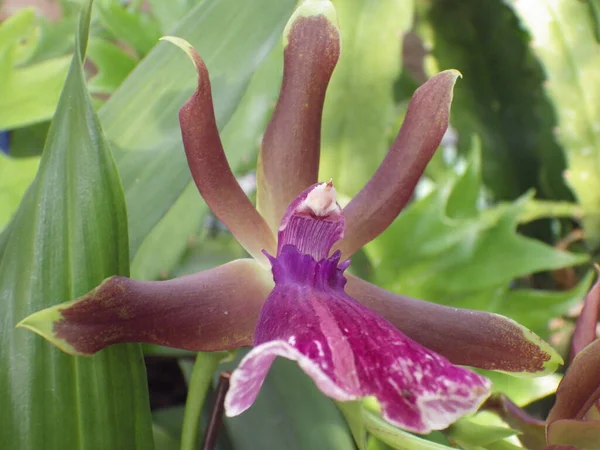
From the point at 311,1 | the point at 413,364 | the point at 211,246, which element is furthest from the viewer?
the point at 211,246

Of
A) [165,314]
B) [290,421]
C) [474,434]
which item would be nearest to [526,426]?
[474,434]

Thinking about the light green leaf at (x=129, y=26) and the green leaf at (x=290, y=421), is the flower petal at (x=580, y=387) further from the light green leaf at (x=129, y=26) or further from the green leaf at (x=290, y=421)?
the light green leaf at (x=129, y=26)

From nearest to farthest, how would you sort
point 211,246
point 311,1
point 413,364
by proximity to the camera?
point 413,364
point 311,1
point 211,246

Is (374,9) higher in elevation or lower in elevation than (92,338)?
higher

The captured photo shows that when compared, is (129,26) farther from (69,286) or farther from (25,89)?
(69,286)

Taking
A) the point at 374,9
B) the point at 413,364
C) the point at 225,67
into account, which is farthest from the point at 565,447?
the point at 374,9

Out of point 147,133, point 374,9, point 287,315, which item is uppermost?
point 374,9

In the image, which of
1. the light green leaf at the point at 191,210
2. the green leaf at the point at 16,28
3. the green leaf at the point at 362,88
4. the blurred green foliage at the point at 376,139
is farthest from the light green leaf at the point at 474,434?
the green leaf at the point at 16,28

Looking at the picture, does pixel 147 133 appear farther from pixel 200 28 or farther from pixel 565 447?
pixel 565 447
